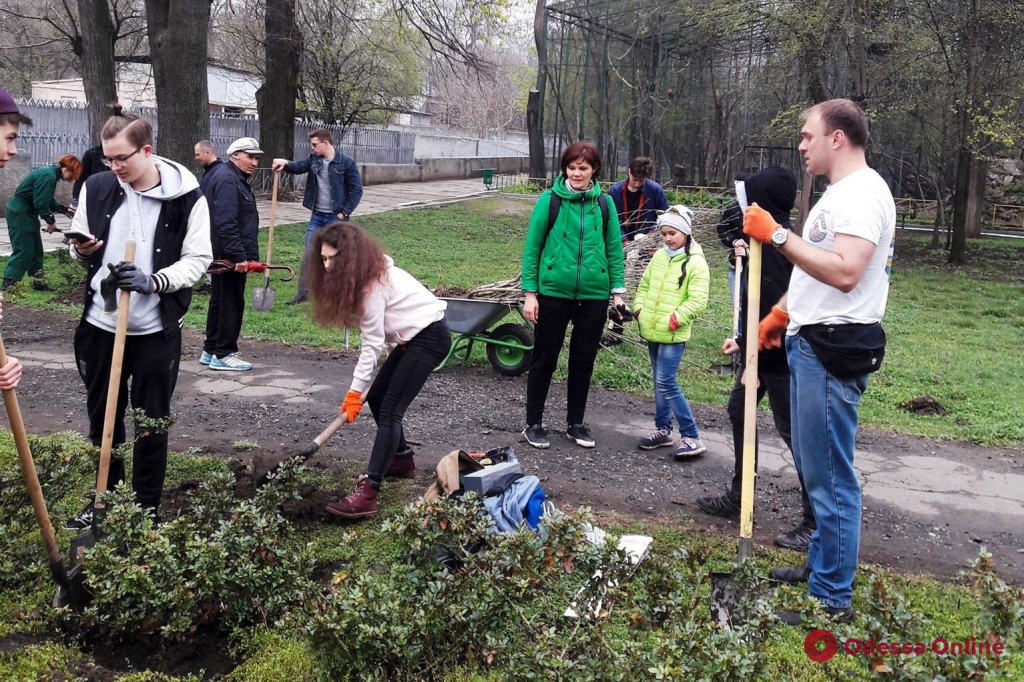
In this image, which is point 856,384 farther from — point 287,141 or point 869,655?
point 287,141

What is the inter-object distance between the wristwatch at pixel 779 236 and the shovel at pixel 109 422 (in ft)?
8.13

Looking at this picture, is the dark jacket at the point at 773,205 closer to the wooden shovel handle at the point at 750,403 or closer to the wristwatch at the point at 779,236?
the wooden shovel handle at the point at 750,403

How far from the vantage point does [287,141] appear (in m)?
20.1

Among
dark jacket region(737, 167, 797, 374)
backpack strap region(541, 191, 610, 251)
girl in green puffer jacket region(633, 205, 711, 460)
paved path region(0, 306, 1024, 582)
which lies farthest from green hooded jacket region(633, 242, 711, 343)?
dark jacket region(737, 167, 797, 374)

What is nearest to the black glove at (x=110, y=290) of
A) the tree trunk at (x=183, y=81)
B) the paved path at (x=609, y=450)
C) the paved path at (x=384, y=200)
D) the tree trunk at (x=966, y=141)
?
the paved path at (x=609, y=450)

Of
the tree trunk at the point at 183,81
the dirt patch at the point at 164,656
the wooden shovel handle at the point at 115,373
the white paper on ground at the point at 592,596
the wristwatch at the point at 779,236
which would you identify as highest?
the tree trunk at the point at 183,81

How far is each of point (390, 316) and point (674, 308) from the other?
1973mm

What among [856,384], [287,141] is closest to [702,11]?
[287,141]

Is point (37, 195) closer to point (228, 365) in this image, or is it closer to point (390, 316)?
point (228, 365)

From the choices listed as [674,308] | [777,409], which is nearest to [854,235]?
[777,409]

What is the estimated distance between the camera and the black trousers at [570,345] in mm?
5824

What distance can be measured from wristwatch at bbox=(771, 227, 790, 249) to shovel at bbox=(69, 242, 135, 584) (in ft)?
8.13

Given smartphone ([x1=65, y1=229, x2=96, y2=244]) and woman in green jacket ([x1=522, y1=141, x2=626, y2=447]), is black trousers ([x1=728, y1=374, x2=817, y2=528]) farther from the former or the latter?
smartphone ([x1=65, y1=229, x2=96, y2=244])

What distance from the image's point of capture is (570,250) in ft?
18.7
